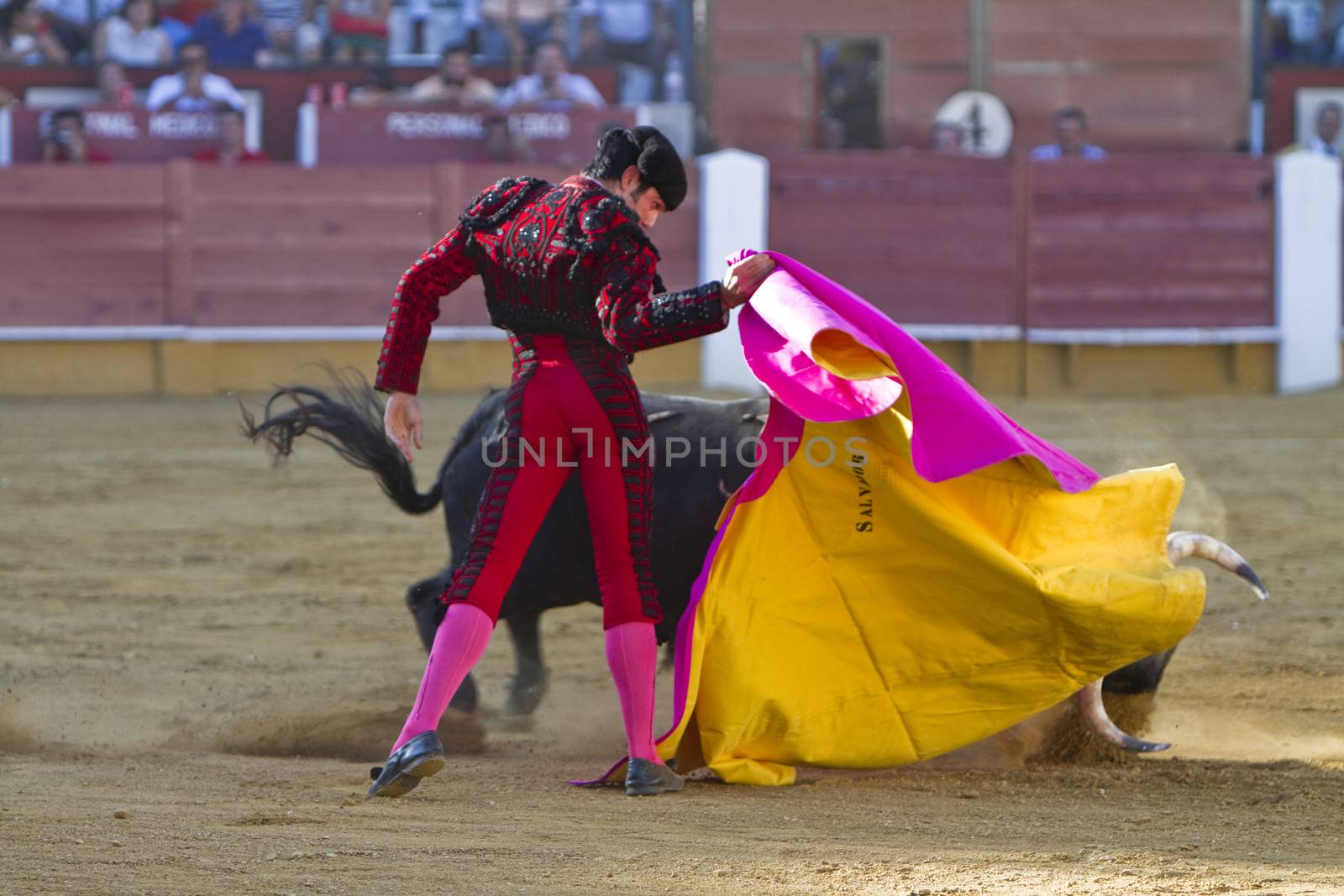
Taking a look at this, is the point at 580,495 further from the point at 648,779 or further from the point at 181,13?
the point at 181,13

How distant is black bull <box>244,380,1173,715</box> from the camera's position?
3.15 metres

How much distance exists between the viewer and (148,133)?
29.5ft

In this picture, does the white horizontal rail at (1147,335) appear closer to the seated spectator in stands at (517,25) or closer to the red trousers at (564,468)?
the seated spectator in stands at (517,25)

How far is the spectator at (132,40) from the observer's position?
9.70m

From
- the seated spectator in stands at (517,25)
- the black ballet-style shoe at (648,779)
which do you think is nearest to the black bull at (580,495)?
the black ballet-style shoe at (648,779)

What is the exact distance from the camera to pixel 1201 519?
519 cm

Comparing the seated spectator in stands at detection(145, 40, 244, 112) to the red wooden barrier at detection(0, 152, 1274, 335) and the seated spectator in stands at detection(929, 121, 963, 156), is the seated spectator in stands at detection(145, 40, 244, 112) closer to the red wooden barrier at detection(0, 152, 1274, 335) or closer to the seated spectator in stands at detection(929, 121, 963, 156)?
the red wooden barrier at detection(0, 152, 1274, 335)

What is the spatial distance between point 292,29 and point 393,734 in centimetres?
753

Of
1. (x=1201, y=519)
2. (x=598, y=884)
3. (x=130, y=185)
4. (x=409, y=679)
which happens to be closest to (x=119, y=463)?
(x=130, y=185)

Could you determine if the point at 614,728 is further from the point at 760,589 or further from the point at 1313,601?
the point at 1313,601

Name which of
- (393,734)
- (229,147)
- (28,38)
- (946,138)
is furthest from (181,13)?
(393,734)

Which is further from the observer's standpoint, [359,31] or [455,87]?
[359,31]

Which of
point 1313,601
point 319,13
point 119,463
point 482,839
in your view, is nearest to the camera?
point 482,839

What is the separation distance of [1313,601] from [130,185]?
258 inches
